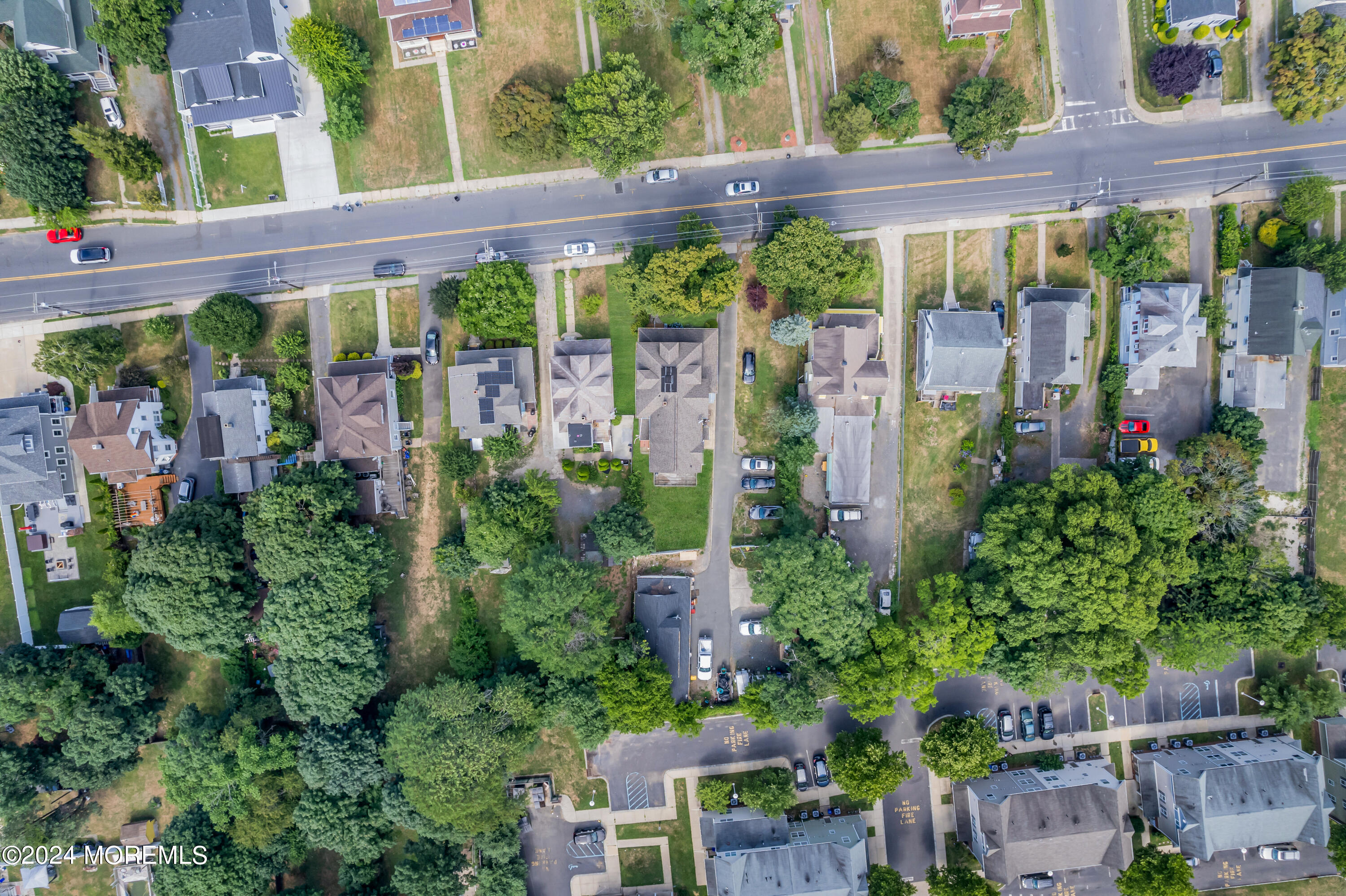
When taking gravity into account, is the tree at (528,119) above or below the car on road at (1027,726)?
above

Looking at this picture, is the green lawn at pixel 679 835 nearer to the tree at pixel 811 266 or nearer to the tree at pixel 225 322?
the tree at pixel 811 266

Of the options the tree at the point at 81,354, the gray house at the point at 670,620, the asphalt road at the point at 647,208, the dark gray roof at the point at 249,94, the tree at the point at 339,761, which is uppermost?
the dark gray roof at the point at 249,94

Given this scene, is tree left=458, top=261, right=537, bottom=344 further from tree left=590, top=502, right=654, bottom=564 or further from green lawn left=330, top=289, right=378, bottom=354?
tree left=590, top=502, right=654, bottom=564

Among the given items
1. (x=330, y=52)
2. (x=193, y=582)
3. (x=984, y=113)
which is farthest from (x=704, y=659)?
(x=330, y=52)

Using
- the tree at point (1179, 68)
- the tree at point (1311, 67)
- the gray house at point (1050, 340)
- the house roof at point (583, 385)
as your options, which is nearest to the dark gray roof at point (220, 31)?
the house roof at point (583, 385)

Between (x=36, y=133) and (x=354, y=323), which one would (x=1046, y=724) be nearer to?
(x=354, y=323)

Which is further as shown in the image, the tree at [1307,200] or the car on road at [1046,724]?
the car on road at [1046,724]

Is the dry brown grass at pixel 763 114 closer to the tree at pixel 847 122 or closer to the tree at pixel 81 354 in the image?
the tree at pixel 847 122

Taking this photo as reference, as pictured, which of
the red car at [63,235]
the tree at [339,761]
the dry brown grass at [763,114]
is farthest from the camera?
the red car at [63,235]

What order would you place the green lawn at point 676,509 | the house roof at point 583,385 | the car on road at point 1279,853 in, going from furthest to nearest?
the green lawn at point 676,509, the car on road at point 1279,853, the house roof at point 583,385
